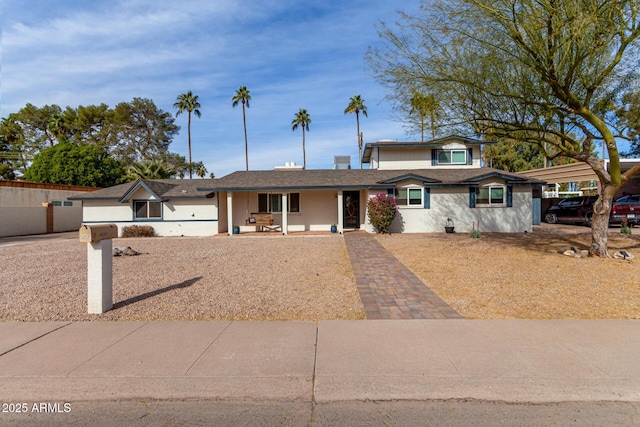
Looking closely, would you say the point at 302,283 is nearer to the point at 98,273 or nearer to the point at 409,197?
the point at 98,273

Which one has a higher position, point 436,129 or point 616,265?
point 436,129

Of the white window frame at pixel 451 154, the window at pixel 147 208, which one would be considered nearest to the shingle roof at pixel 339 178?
the white window frame at pixel 451 154

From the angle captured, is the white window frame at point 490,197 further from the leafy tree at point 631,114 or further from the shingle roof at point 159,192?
the shingle roof at point 159,192

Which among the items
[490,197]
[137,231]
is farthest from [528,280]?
[137,231]

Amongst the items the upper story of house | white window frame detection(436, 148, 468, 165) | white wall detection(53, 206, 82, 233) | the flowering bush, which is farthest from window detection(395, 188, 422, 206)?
white wall detection(53, 206, 82, 233)

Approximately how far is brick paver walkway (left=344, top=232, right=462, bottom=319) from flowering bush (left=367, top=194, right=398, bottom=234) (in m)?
6.69

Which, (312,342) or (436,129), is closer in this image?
(312,342)

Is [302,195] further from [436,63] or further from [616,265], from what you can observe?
[616,265]

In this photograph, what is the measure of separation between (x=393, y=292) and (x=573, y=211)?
20781 millimetres

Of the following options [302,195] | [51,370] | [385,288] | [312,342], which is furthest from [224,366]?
[302,195]

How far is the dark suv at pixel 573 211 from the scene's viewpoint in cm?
2069

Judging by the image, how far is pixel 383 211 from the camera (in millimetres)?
17750

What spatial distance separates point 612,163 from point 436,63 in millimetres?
5859

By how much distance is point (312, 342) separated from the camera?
4543 millimetres
